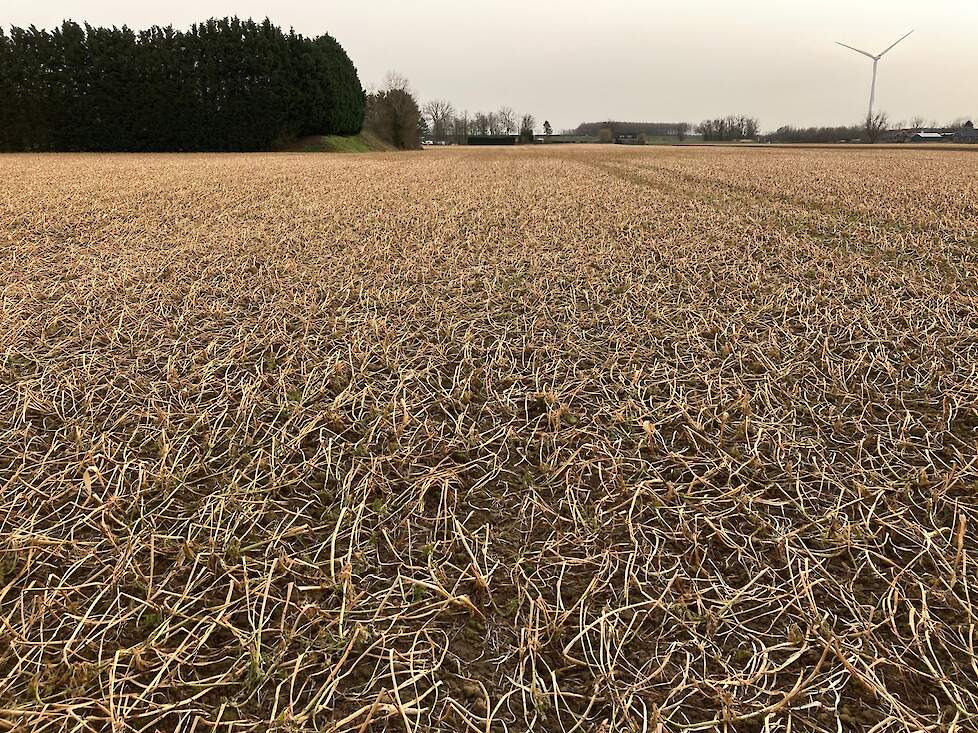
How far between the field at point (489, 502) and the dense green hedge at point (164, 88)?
123 feet

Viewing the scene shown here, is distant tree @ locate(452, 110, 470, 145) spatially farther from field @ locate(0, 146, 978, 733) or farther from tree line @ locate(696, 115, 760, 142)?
field @ locate(0, 146, 978, 733)

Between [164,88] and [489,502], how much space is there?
43280 mm

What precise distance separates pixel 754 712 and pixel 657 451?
53.6 inches

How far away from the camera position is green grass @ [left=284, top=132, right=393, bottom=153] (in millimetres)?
38938

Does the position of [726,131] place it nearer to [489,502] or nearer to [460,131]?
[460,131]

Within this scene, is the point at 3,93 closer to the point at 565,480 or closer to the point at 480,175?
the point at 480,175

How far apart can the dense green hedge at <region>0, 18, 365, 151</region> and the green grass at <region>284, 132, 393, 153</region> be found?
2.47ft

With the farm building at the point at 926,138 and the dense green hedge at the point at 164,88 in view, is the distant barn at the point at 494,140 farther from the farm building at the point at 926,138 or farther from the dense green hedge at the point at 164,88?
the dense green hedge at the point at 164,88

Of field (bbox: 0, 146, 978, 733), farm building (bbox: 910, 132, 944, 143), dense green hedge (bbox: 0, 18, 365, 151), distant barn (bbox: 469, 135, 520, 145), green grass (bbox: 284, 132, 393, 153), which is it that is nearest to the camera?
field (bbox: 0, 146, 978, 733)

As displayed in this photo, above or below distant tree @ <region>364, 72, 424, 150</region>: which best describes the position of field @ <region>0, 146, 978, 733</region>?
below

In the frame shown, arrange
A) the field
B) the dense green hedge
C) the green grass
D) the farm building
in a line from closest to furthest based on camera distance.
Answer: the field < the dense green hedge < the green grass < the farm building

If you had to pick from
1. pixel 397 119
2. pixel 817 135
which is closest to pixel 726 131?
pixel 817 135

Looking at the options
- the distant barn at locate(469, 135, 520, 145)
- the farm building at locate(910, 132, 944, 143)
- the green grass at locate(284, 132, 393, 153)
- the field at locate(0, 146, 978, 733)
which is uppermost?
the distant barn at locate(469, 135, 520, 145)

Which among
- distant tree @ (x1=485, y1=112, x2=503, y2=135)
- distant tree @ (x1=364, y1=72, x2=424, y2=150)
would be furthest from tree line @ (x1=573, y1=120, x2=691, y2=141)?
distant tree @ (x1=364, y1=72, x2=424, y2=150)
